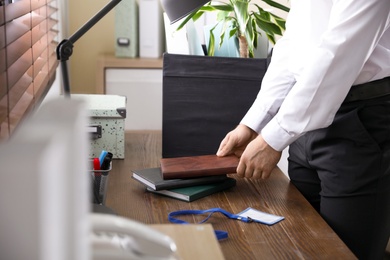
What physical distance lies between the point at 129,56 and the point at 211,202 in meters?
1.98

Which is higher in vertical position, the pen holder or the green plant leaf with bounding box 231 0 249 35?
the green plant leaf with bounding box 231 0 249 35

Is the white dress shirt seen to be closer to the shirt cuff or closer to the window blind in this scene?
the shirt cuff

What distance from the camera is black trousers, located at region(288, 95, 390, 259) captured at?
1.64m

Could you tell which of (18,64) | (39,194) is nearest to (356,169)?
(18,64)

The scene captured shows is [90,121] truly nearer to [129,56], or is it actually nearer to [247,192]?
[247,192]

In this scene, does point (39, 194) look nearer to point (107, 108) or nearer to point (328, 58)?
point (328, 58)

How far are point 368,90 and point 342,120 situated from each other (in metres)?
0.10

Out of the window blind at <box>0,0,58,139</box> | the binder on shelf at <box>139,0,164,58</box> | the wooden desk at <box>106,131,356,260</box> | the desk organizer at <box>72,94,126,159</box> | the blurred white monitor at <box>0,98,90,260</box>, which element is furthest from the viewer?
the binder on shelf at <box>139,0,164,58</box>

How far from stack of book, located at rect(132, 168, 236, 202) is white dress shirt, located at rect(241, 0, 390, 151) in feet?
0.53

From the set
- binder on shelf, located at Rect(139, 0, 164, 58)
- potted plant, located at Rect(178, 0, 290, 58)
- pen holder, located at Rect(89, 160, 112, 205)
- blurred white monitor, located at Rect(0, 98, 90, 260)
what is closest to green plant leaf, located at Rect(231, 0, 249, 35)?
potted plant, located at Rect(178, 0, 290, 58)

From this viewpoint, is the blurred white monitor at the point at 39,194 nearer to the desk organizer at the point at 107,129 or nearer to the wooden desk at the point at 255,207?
the wooden desk at the point at 255,207

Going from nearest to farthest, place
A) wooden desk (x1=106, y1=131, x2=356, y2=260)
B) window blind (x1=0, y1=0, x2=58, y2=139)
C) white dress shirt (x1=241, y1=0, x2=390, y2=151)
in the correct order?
1. wooden desk (x1=106, y1=131, x2=356, y2=260)
2. window blind (x1=0, y1=0, x2=58, y2=139)
3. white dress shirt (x1=241, y1=0, x2=390, y2=151)

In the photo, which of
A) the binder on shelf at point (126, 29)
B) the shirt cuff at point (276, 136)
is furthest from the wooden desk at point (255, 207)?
the binder on shelf at point (126, 29)

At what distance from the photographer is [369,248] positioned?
172cm
